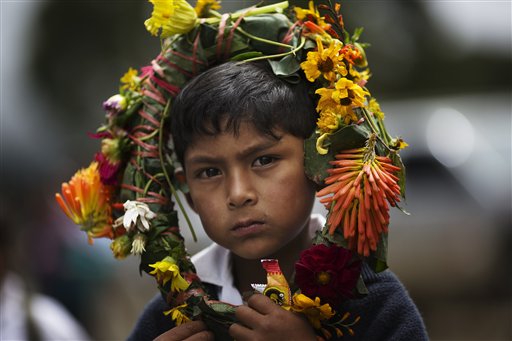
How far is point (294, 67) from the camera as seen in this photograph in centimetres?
359

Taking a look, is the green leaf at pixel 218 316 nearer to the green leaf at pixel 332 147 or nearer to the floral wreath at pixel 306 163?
the floral wreath at pixel 306 163

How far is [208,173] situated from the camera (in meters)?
3.58

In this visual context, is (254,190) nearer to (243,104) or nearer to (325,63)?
(243,104)

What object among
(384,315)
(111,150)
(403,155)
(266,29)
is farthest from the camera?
(403,155)

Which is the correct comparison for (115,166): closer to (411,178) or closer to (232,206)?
(232,206)

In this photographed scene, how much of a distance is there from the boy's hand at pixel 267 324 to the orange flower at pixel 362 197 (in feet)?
1.07

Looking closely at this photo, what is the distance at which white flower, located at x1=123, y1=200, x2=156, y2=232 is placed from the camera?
358 centimetres

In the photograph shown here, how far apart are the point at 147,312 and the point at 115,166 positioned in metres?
0.63

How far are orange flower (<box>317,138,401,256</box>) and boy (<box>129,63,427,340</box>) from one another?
0.19 metres

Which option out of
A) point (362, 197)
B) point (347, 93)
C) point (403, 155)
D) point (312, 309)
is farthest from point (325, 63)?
point (403, 155)

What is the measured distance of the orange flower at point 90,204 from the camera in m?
3.82

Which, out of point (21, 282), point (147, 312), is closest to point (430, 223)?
point (21, 282)

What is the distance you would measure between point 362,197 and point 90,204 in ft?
3.86

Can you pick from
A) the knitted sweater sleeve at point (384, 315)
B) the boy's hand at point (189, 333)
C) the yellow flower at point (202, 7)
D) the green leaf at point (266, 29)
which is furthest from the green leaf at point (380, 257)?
the yellow flower at point (202, 7)
